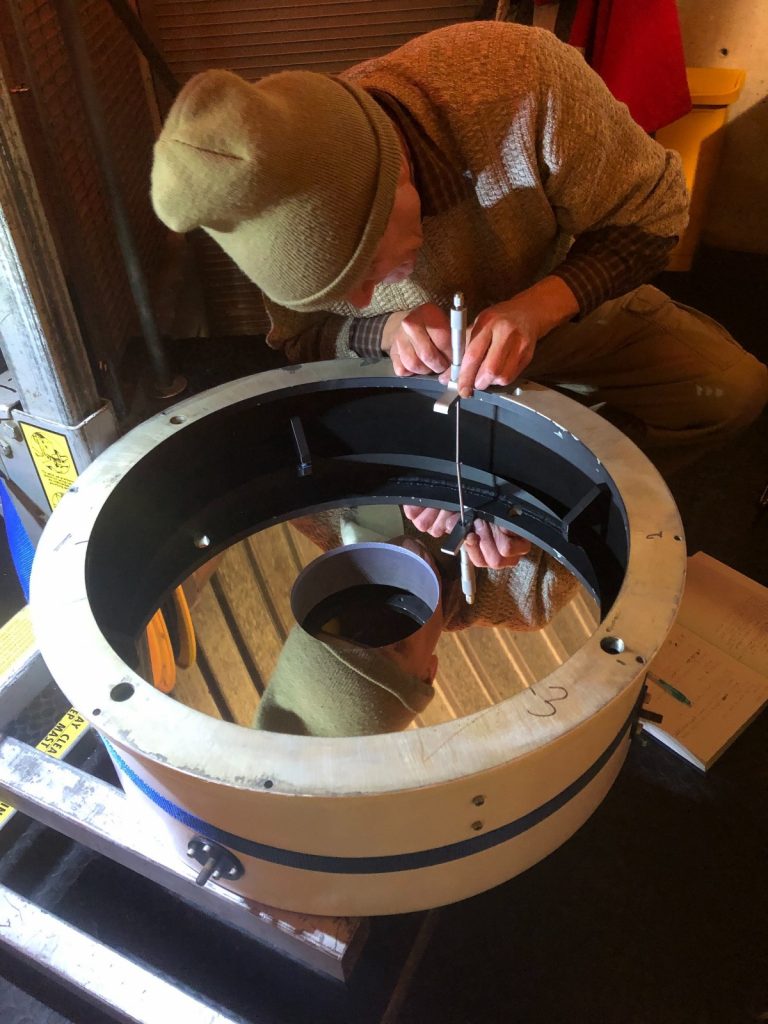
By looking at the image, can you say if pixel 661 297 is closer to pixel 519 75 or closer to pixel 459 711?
pixel 519 75

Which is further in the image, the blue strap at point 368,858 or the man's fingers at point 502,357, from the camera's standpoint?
the man's fingers at point 502,357

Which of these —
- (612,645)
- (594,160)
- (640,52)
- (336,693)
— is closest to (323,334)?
(594,160)

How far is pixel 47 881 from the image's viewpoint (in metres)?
1.14

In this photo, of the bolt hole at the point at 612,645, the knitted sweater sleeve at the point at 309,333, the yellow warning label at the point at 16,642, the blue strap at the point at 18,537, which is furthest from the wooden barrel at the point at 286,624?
the blue strap at the point at 18,537

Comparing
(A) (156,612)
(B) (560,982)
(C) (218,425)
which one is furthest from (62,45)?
(B) (560,982)

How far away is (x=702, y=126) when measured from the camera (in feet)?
6.67

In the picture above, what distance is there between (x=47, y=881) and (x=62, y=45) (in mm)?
1542

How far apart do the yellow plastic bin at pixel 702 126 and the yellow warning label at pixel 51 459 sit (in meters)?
1.53

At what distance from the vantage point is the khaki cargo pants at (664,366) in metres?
1.34

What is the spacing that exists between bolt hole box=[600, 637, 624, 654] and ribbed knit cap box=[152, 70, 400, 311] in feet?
1.47

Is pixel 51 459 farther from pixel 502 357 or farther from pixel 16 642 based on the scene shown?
pixel 502 357

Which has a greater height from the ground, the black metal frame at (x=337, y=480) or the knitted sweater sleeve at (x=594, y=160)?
the knitted sweater sleeve at (x=594, y=160)

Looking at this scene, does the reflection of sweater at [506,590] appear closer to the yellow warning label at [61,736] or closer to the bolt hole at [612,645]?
the bolt hole at [612,645]

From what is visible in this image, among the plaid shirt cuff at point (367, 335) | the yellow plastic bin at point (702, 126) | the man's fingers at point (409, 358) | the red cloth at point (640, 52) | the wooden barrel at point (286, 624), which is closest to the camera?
the wooden barrel at point (286, 624)
